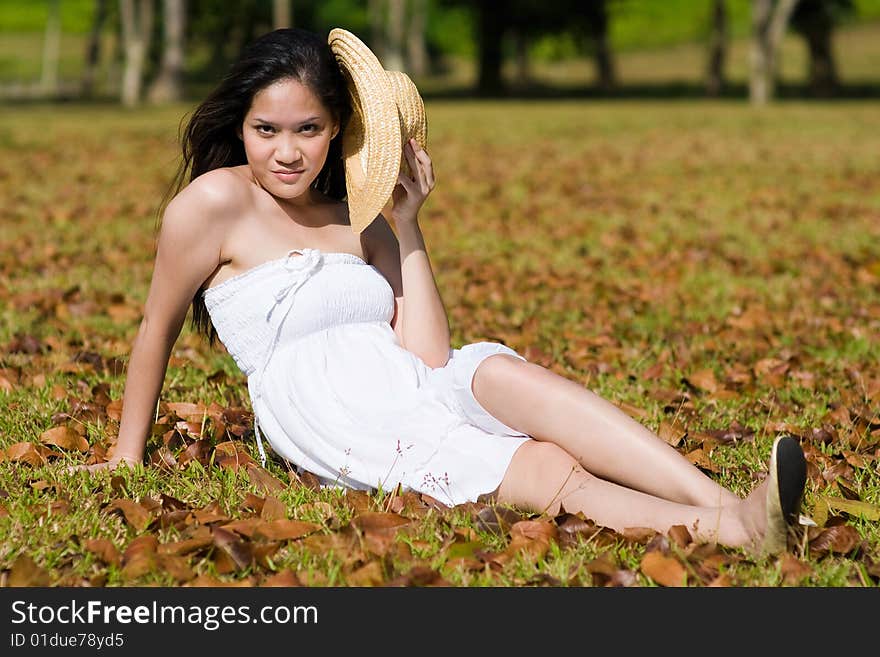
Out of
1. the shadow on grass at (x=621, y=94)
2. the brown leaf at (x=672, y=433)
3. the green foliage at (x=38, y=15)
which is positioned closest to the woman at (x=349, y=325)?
the brown leaf at (x=672, y=433)

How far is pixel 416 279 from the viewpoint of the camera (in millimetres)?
3822

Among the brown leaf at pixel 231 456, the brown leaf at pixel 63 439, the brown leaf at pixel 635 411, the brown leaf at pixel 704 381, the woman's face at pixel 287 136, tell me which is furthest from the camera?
the brown leaf at pixel 704 381

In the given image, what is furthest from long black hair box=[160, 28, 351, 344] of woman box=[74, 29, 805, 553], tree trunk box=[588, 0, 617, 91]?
tree trunk box=[588, 0, 617, 91]

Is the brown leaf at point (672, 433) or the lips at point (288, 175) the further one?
the brown leaf at point (672, 433)

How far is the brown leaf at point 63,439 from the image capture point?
160 inches

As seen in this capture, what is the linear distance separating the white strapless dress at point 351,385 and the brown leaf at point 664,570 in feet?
1.78

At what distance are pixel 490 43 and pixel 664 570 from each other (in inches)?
1640

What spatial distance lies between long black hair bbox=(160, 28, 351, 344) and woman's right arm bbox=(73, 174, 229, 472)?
0.17 metres

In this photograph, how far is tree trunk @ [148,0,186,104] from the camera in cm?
3161

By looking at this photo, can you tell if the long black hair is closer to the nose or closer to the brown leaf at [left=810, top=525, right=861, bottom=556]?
the nose

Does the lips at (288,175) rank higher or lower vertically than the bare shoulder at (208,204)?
higher

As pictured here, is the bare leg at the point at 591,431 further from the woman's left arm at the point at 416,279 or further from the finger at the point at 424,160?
the finger at the point at 424,160
